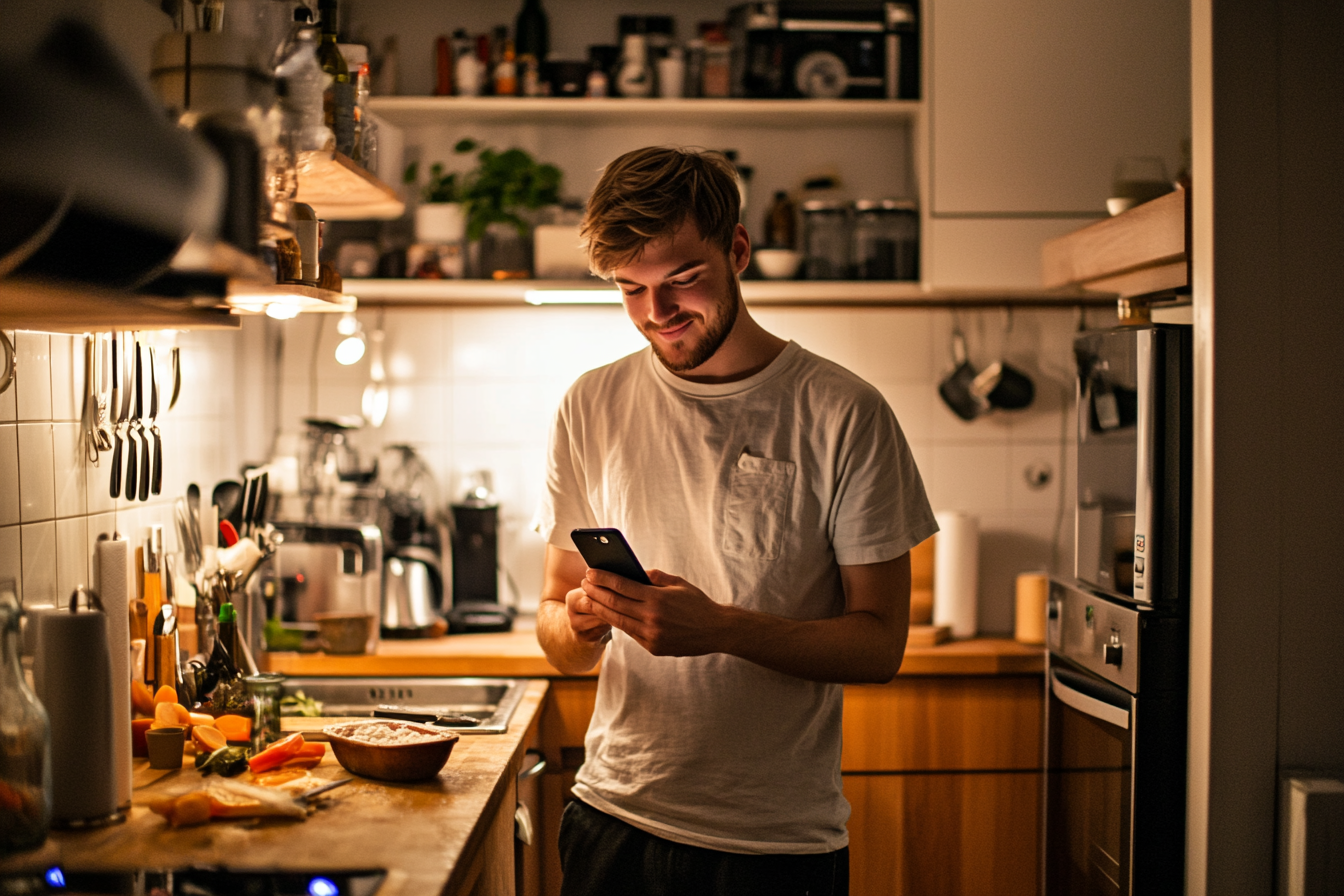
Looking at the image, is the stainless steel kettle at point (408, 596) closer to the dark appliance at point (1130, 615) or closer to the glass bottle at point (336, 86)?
the glass bottle at point (336, 86)

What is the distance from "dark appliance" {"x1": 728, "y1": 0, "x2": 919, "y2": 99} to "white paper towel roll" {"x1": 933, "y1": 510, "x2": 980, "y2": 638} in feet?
3.70

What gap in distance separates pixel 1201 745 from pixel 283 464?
7.21 feet

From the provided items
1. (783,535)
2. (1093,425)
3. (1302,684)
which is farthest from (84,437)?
(1302,684)

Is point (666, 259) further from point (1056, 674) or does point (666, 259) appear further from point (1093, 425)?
point (1056, 674)

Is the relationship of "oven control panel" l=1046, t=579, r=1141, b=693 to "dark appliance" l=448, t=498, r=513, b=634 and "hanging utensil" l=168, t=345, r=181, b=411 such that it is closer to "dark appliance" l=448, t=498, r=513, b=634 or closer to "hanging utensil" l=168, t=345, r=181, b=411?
"dark appliance" l=448, t=498, r=513, b=634

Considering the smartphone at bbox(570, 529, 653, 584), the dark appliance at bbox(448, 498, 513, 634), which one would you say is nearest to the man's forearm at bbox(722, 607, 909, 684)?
the smartphone at bbox(570, 529, 653, 584)

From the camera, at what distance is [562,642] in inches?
61.4

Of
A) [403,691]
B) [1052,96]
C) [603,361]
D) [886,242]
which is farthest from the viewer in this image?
[603,361]

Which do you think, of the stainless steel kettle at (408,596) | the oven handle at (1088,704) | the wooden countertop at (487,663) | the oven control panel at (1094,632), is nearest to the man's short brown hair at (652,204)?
the oven control panel at (1094,632)

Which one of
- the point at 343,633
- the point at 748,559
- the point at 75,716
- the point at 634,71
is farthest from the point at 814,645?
the point at 634,71

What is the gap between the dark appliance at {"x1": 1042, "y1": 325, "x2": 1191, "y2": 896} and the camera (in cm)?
188

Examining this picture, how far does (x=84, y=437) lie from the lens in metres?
1.86

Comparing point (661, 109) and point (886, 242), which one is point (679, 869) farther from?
point (661, 109)

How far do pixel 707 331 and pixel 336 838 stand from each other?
78cm
